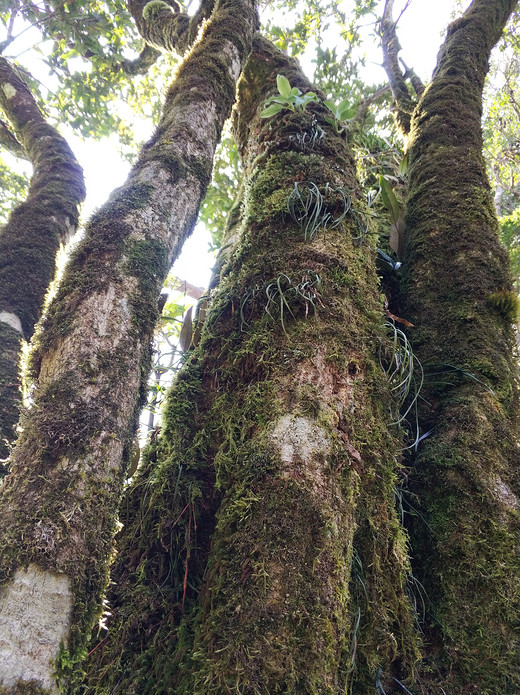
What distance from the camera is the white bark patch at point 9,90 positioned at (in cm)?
421

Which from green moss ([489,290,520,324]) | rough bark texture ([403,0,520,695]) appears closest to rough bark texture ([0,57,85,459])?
rough bark texture ([403,0,520,695])

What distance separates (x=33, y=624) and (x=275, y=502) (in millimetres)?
595

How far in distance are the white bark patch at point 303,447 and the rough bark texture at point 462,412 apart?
0.61m

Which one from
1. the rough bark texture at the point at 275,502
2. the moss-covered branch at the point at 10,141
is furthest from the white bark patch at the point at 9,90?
the rough bark texture at the point at 275,502

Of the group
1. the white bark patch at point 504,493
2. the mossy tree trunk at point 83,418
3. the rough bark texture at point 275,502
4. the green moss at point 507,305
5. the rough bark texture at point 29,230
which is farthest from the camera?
the rough bark texture at point 29,230

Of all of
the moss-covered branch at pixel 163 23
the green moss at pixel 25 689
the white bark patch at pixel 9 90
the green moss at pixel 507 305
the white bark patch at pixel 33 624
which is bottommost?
the green moss at pixel 25 689

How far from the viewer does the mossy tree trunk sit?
2.82 ft

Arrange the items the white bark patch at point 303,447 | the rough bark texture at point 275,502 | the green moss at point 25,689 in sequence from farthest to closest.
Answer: the white bark patch at point 303,447
the rough bark texture at point 275,502
the green moss at point 25,689

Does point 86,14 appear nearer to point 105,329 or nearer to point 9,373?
point 9,373

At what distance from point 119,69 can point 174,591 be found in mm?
6198

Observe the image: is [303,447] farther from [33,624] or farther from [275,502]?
[33,624]

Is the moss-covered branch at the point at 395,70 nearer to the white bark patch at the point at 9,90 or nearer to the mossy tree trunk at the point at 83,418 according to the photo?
the mossy tree trunk at the point at 83,418

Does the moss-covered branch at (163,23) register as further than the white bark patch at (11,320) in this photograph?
Yes

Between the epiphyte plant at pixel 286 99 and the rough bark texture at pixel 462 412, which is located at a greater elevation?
the epiphyte plant at pixel 286 99
